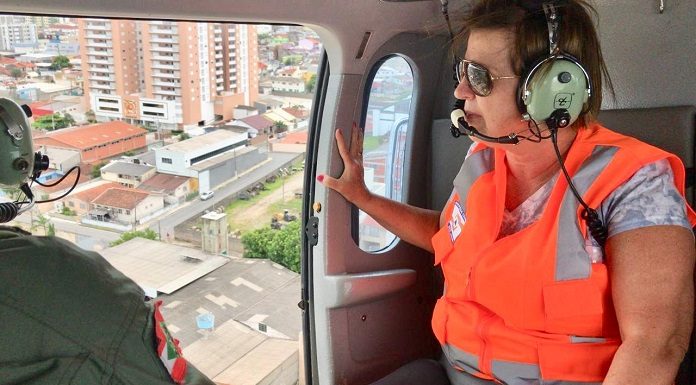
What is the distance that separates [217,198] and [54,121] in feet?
2.37

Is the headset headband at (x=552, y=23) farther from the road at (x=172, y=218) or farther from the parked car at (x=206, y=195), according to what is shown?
the parked car at (x=206, y=195)

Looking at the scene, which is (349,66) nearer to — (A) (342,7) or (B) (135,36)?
(A) (342,7)

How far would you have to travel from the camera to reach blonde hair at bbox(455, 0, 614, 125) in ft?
5.73

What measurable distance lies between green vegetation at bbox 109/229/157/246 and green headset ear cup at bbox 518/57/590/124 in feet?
4.41

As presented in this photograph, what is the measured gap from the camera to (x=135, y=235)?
2219 millimetres

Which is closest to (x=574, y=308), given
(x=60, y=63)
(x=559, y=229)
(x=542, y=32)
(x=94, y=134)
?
(x=559, y=229)

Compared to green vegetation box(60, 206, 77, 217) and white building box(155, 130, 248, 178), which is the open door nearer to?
white building box(155, 130, 248, 178)

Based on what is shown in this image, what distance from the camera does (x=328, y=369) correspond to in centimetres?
259

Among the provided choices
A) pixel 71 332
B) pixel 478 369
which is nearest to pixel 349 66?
pixel 478 369

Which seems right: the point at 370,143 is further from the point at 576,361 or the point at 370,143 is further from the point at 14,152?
the point at 14,152

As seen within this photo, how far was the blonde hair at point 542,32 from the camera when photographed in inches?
68.7

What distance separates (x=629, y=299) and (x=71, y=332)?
1.28 m

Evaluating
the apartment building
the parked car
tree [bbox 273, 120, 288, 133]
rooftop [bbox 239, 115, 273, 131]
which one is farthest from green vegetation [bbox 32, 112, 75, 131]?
tree [bbox 273, 120, 288, 133]

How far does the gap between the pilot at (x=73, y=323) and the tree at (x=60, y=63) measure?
3.26ft
